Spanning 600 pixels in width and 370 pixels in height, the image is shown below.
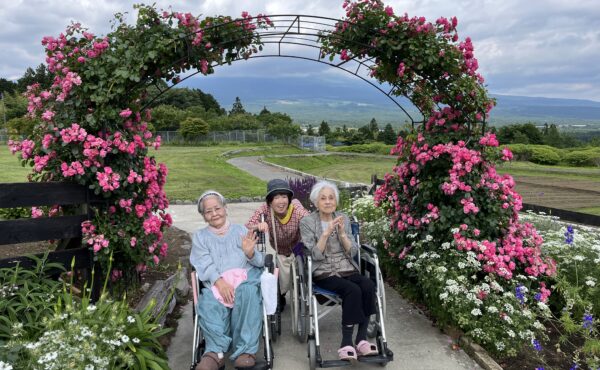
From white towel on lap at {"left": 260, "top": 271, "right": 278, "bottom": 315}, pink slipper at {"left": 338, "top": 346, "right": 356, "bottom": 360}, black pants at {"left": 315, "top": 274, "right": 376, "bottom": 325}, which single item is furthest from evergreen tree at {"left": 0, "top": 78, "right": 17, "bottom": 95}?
pink slipper at {"left": 338, "top": 346, "right": 356, "bottom": 360}

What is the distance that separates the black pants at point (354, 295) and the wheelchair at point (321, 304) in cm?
6

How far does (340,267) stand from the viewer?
3506 mm

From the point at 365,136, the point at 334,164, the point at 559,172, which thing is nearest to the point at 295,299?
the point at 559,172

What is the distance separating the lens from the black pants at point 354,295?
3.17m

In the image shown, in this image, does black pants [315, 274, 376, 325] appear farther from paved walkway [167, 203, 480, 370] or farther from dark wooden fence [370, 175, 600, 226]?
dark wooden fence [370, 175, 600, 226]

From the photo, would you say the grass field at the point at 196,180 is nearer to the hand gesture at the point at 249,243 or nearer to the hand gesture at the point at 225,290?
the hand gesture at the point at 249,243

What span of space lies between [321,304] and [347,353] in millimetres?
543

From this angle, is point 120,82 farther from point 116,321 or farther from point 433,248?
point 433,248

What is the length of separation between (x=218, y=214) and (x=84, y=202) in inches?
50.4

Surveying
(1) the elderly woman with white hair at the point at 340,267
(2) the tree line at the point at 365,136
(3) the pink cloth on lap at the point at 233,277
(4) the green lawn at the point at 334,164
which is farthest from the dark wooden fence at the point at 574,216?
(2) the tree line at the point at 365,136

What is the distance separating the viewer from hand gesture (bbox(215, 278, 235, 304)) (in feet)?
10.3

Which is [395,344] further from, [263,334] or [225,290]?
[225,290]

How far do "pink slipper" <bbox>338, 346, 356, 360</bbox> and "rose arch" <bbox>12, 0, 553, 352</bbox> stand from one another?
915mm

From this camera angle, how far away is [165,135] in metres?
41.5
